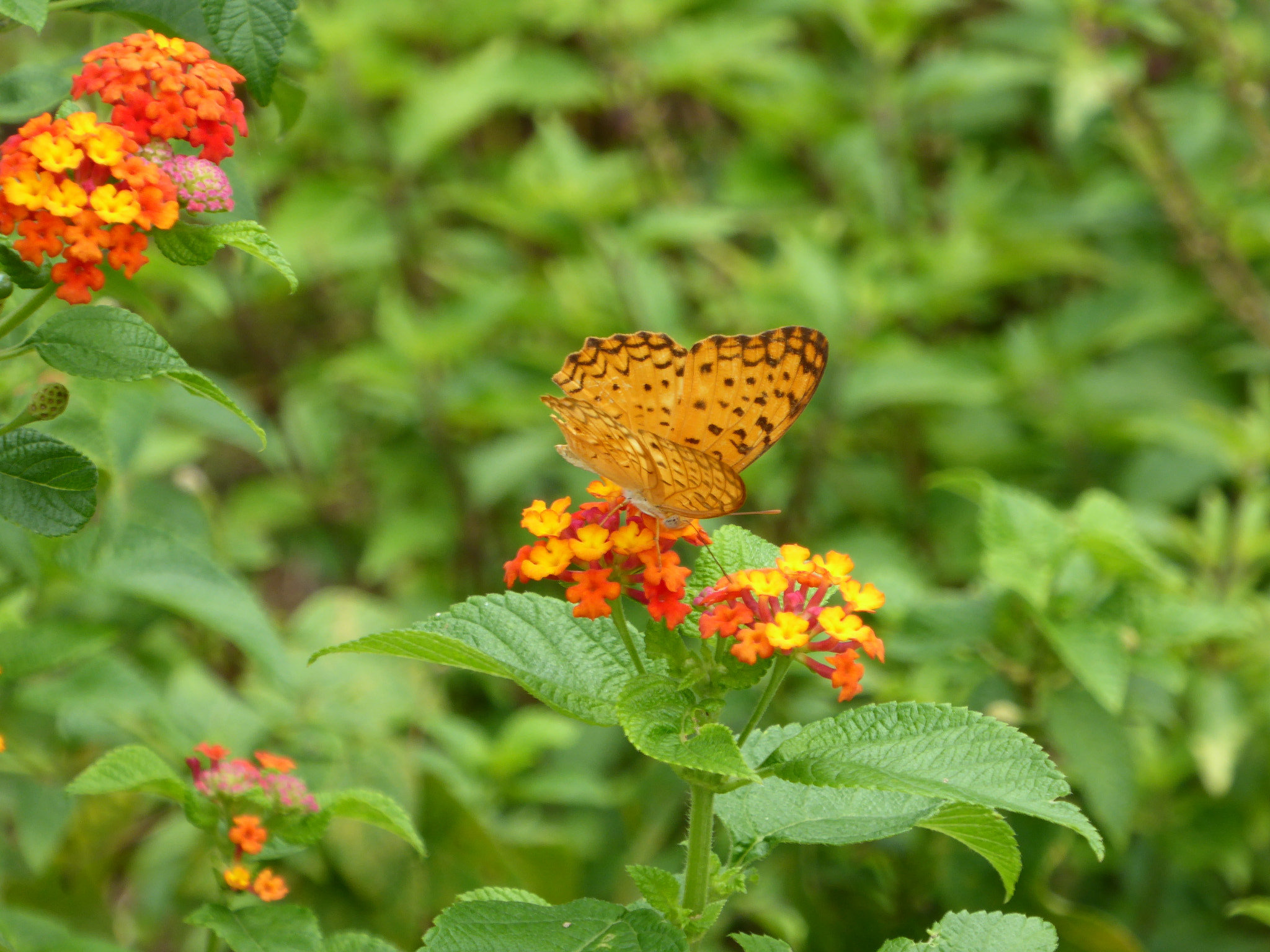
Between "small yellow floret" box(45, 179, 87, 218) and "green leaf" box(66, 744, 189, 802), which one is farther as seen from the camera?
"green leaf" box(66, 744, 189, 802)

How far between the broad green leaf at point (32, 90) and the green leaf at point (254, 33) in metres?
0.22

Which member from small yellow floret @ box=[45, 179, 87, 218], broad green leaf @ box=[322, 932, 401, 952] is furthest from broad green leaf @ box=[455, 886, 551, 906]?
small yellow floret @ box=[45, 179, 87, 218]

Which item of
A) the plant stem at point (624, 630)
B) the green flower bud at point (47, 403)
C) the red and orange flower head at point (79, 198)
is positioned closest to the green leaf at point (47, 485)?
the green flower bud at point (47, 403)

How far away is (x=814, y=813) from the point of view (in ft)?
3.84

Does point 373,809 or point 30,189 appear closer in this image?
point 30,189

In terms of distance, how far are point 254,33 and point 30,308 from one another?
33 cm

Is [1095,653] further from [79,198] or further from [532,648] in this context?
[79,198]

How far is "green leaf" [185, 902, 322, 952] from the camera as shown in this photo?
1193mm

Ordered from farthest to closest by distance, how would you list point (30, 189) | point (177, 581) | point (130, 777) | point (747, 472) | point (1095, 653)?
point (747, 472)
point (1095, 653)
point (177, 581)
point (130, 777)
point (30, 189)

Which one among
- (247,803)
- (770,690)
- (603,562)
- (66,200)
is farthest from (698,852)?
(66,200)

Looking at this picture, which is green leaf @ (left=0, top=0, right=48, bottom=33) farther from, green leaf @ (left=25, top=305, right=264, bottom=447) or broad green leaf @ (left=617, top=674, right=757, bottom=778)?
broad green leaf @ (left=617, top=674, right=757, bottom=778)

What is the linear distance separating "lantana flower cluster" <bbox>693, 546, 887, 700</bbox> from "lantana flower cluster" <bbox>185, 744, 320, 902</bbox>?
19.7 inches

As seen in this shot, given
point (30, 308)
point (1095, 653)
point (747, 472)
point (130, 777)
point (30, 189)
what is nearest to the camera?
point (30, 189)

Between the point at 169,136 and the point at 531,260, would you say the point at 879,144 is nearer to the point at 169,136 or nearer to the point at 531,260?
the point at 531,260
